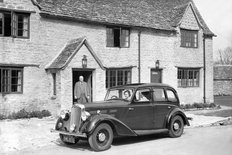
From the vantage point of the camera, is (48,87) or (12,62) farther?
(48,87)

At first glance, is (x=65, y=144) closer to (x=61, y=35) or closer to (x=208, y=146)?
(x=208, y=146)

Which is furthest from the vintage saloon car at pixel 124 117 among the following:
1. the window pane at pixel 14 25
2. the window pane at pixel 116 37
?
the window pane at pixel 116 37

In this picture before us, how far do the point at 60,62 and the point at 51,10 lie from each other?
10.2ft

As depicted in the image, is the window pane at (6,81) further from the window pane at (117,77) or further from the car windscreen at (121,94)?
the car windscreen at (121,94)

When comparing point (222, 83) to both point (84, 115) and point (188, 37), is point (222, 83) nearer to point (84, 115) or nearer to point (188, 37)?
point (188, 37)

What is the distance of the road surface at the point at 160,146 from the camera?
8.10m

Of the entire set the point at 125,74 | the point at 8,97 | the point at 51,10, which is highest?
the point at 51,10

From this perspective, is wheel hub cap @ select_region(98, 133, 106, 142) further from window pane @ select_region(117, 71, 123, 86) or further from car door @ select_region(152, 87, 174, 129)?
window pane @ select_region(117, 71, 123, 86)

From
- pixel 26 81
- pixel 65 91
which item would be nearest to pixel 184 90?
pixel 65 91

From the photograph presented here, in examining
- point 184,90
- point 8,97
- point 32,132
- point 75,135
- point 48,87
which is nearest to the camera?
point 75,135

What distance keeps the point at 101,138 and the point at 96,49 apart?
426 inches

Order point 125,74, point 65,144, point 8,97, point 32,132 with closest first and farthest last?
point 65,144, point 32,132, point 8,97, point 125,74

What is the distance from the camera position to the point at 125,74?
65.7ft

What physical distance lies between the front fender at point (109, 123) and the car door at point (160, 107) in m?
1.19
